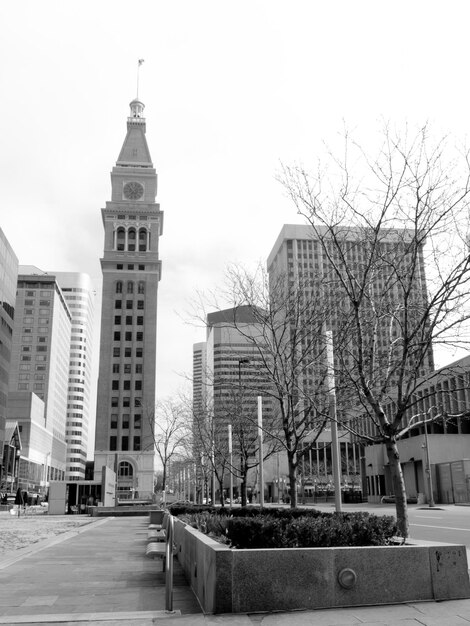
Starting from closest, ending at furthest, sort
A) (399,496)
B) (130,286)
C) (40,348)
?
(399,496), (130,286), (40,348)

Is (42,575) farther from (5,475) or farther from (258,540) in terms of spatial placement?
(5,475)

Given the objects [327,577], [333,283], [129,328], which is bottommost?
[327,577]

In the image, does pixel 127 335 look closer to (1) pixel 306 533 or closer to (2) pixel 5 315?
(2) pixel 5 315

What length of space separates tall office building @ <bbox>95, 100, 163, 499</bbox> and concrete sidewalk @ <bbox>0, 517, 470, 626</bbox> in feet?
297

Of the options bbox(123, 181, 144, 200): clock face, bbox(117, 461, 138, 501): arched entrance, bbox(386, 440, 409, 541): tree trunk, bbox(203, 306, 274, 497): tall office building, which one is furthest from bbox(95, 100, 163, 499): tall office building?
bbox(386, 440, 409, 541): tree trunk

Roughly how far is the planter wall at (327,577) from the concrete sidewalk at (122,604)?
0.47 feet

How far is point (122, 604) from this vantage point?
7.61m

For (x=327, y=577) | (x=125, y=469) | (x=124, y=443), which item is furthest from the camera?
(x=124, y=443)

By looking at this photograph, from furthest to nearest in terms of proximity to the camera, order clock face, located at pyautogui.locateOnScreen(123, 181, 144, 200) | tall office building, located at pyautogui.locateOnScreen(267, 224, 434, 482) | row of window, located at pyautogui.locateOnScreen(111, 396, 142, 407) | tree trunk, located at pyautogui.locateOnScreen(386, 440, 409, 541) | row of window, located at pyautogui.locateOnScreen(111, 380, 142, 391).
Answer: clock face, located at pyautogui.locateOnScreen(123, 181, 144, 200) → row of window, located at pyautogui.locateOnScreen(111, 380, 142, 391) → row of window, located at pyautogui.locateOnScreen(111, 396, 142, 407) → tall office building, located at pyautogui.locateOnScreen(267, 224, 434, 482) → tree trunk, located at pyautogui.locateOnScreen(386, 440, 409, 541)

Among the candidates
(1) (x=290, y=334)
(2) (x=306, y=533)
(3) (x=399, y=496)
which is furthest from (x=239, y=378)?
(2) (x=306, y=533)

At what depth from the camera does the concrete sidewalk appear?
625 cm

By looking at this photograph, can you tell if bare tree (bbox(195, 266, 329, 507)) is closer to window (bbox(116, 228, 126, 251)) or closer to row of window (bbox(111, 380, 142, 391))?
row of window (bbox(111, 380, 142, 391))

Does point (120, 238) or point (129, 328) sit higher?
point (120, 238)

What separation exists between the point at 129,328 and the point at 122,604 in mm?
108352
